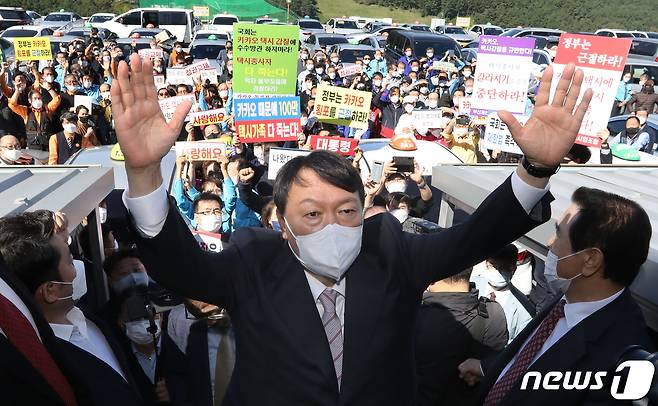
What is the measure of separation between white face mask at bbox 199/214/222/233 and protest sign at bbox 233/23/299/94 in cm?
239

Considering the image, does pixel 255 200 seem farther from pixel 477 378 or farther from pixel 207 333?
pixel 477 378

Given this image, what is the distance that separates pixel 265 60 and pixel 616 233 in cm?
511

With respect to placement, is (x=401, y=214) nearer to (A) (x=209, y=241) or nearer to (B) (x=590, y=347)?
Result: (A) (x=209, y=241)

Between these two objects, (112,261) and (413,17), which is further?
(413,17)

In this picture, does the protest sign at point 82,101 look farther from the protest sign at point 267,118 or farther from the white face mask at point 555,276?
the white face mask at point 555,276

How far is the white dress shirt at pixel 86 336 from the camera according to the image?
6.82 ft

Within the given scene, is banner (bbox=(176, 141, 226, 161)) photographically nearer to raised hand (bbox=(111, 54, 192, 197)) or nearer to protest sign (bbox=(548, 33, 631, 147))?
protest sign (bbox=(548, 33, 631, 147))

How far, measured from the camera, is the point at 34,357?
1.31 metres

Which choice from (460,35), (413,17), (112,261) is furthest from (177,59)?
(413,17)

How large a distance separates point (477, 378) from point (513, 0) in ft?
218

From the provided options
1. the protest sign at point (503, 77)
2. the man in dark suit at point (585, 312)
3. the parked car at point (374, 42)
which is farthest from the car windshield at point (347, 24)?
the man in dark suit at point (585, 312)

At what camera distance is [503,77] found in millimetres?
6781

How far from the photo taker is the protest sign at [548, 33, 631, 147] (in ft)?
16.6

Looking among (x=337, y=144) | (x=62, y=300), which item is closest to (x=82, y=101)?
(x=337, y=144)
